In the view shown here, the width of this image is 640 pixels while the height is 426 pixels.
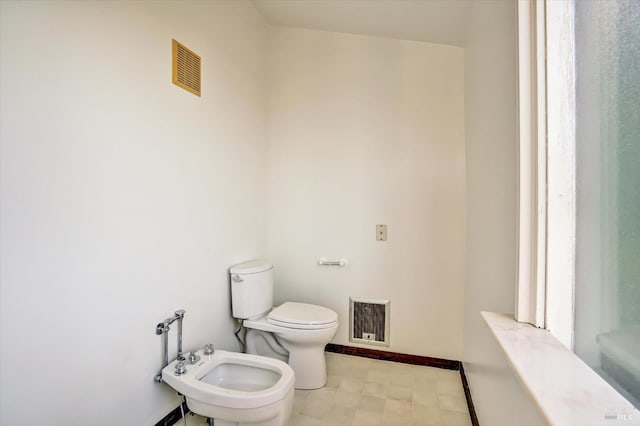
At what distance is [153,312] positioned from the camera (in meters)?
1.41

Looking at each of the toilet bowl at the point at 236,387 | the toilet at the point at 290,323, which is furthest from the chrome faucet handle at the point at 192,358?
the toilet at the point at 290,323

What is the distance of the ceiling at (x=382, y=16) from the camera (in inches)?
69.6

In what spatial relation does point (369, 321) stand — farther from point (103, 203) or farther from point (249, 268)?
point (103, 203)

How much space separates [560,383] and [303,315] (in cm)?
147

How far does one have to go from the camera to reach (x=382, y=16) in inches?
75.7

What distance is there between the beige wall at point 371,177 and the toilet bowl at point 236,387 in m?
0.85

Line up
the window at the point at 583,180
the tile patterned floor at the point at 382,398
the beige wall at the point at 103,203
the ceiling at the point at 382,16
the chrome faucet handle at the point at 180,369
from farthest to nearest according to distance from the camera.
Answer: the ceiling at the point at 382,16
the tile patterned floor at the point at 382,398
the chrome faucet handle at the point at 180,369
the beige wall at the point at 103,203
the window at the point at 583,180

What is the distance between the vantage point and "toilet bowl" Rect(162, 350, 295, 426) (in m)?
1.26

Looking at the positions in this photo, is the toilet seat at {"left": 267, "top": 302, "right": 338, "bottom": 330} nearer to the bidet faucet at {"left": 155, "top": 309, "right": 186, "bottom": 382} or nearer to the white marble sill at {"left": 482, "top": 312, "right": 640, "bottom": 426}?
the bidet faucet at {"left": 155, "top": 309, "right": 186, "bottom": 382}

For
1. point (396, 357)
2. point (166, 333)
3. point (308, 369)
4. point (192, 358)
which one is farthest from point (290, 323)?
point (396, 357)

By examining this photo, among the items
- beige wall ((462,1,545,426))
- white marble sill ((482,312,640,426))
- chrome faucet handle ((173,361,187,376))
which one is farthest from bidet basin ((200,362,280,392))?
white marble sill ((482,312,640,426))

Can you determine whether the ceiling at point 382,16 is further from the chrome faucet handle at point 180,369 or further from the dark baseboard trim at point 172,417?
the dark baseboard trim at point 172,417

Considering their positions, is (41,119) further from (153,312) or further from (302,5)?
(302,5)

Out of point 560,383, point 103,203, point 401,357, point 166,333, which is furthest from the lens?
point 401,357
